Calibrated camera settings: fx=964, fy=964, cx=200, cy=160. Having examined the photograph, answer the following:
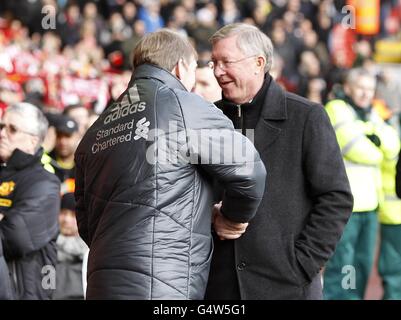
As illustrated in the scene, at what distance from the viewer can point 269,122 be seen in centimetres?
466

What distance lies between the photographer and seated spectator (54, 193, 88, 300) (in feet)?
22.8

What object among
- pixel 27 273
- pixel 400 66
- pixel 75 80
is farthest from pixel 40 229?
pixel 400 66

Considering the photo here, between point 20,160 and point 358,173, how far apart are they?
3143mm

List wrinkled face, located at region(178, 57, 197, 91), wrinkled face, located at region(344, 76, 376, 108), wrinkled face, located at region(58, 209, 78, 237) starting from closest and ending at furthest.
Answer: wrinkled face, located at region(178, 57, 197, 91), wrinkled face, located at region(58, 209, 78, 237), wrinkled face, located at region(344, 76, 376, 108)

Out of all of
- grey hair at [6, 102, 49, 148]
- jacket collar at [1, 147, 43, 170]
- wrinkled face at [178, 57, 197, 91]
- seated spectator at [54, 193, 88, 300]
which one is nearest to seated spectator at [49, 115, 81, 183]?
seated spectator at [54, 193, 88, 300]

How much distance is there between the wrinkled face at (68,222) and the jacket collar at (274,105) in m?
2.87

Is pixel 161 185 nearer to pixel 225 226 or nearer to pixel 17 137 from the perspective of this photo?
pixel 225 226

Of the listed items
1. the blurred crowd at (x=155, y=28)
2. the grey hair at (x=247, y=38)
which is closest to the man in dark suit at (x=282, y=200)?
the grey hair at (x=247, y=38)

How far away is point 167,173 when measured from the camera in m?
4.01

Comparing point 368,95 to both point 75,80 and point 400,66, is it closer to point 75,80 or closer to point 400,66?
point 75,80

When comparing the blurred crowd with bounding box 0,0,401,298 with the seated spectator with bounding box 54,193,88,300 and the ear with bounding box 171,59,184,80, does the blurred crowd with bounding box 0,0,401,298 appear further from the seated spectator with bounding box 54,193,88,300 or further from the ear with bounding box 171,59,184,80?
the ear with bounding box 171,59,184,80

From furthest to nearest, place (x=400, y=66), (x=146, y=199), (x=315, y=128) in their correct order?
1. (x=400, y=66)
2. (x=315, y=128)
3. (x=146, y=199)

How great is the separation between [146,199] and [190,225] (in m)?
0.22

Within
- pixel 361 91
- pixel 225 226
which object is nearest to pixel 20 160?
pixel 225 226
